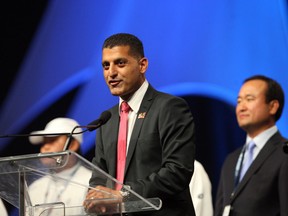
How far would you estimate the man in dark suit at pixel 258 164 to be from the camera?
4996 mm

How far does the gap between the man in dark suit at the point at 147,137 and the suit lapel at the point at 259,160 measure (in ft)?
5.40

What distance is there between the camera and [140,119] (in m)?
3.63

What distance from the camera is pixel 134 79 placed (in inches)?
146

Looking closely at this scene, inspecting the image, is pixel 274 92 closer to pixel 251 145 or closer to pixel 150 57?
pixel 251 145

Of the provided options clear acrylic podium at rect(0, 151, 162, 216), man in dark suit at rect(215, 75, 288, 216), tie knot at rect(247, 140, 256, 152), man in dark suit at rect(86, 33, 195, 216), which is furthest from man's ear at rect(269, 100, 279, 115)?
clear acrylic podium at rect(0, 151, 162, 216)

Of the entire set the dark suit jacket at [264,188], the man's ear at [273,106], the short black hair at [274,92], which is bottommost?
the dark suit jacket at [264,188]

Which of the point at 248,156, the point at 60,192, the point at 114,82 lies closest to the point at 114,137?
the point at 114,82

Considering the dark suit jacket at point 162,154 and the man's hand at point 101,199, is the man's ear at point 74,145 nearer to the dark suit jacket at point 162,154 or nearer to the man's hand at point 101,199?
the dark suit jacket at point 162,154

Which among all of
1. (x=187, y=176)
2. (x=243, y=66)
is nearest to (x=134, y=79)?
(x=187, y=176)

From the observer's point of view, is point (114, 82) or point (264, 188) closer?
point (114, 82)

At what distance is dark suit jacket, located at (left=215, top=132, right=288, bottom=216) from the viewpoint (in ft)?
16.3

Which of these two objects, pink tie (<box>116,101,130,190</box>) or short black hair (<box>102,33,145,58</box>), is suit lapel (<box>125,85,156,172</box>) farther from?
short black hair (<box>102,33,145,58</box>)

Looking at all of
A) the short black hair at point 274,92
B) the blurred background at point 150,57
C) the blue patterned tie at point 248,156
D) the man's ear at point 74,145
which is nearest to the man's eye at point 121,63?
the blue patterned tie at point 248,156

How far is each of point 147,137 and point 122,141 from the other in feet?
0.55
